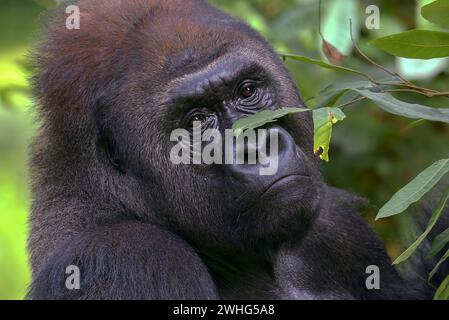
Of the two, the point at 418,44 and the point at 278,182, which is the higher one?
the point at 418,44

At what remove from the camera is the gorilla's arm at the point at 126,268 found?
3527 mm

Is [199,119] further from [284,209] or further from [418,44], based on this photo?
[418,44]

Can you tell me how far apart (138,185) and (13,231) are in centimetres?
543

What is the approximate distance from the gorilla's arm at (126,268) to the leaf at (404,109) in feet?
3.19

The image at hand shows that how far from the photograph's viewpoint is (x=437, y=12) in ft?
11.7

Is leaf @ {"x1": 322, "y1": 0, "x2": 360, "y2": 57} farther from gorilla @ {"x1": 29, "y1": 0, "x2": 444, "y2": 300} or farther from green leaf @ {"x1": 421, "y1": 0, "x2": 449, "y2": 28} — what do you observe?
green leaf @ {"x1": 421, "y1": 0, "x2": 449, "y2": 28}

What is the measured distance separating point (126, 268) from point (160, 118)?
68cm

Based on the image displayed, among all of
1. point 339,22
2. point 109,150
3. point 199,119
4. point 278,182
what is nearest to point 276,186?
point 278,182

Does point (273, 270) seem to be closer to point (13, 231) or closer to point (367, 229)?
point (367, 229)

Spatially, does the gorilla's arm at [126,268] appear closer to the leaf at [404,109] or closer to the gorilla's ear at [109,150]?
the gorilla's ear at [109,150]

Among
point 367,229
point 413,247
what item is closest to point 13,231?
point 367,229

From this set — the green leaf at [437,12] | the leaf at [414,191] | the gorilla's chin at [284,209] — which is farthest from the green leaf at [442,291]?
the green leaf at [437,12]

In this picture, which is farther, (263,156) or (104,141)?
(104,141)
